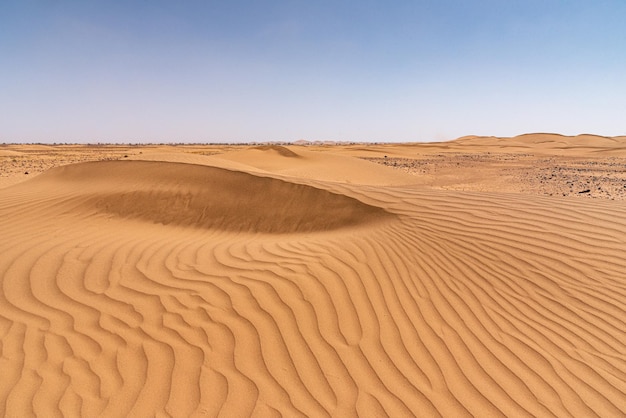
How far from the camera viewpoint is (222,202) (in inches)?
258

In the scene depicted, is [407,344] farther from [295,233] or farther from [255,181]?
[255,181]

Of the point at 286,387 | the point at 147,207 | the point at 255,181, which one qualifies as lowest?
the point at 286,387

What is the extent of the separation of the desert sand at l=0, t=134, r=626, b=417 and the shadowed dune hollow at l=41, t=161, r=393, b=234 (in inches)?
3.7

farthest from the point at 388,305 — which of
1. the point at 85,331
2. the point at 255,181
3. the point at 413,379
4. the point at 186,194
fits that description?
the point at 186,194

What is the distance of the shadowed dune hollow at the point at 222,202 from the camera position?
18.4 feet

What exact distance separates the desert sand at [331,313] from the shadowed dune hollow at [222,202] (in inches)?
3.7

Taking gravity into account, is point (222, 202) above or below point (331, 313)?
above

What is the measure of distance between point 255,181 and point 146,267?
11.5ft

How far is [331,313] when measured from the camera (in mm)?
3037

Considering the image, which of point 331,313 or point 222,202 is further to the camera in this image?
point 222,202

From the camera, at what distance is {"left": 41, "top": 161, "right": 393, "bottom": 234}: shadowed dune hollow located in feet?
18.4

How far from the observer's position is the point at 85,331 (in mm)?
2855

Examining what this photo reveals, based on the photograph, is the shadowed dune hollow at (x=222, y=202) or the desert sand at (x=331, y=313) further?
the shadowed dune hollow at (x=222, y=202)

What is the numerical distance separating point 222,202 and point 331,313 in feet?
13.5
